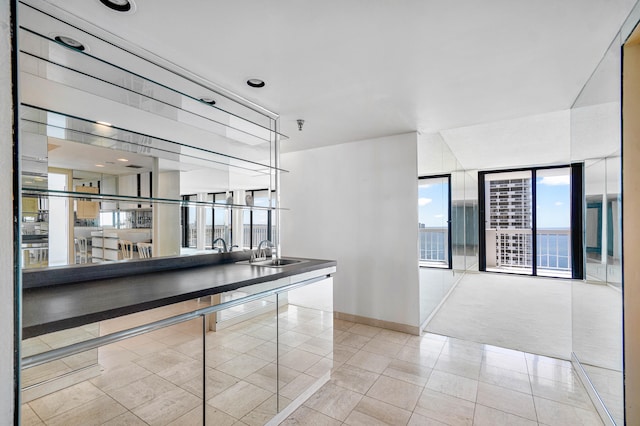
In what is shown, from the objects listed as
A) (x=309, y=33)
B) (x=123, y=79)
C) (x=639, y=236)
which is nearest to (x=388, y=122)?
(x=309, y=33)

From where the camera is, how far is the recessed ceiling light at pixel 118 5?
4.74 ft

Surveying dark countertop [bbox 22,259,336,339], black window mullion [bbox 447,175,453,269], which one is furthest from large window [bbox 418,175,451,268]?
dark countertop [bbox 22,259,336,339]

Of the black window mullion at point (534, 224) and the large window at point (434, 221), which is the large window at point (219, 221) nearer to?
the large window at point (434, 221)

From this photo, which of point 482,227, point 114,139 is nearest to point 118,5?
point 114,139

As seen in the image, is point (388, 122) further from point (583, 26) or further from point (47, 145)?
point (47, 145)

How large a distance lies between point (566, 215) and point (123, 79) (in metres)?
8.30

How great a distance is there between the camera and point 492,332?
140 inches

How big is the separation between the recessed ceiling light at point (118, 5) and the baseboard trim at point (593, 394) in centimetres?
360

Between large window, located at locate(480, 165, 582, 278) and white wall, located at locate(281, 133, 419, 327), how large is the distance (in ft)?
15.8

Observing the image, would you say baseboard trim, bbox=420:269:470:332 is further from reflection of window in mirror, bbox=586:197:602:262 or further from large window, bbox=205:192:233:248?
large window, bbox=205:192:233:248

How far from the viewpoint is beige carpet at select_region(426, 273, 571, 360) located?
3293mm

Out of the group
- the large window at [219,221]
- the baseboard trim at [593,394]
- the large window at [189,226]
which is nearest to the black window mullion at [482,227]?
the baseboard trim at [593,394]

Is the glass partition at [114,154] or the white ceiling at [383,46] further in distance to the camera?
the glass partition at [114,154]

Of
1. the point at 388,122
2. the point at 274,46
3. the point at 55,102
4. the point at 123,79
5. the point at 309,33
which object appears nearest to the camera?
the point at 309,33
